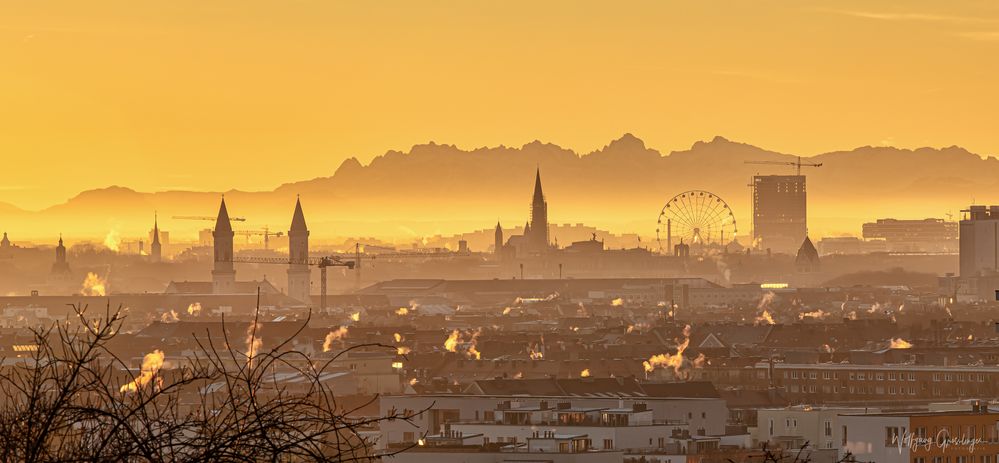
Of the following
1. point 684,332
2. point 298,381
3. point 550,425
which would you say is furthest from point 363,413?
point 684,332

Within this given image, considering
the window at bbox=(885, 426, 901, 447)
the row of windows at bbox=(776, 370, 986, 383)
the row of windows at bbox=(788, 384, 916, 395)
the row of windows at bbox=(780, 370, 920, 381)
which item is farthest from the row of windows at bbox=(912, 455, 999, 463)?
the row of windows at bbox=(780, 370, 920, 381)

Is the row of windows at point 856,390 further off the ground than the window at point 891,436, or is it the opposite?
the window at point 891,436

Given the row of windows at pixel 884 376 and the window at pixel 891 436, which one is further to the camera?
the row of windows at pixel 884 376

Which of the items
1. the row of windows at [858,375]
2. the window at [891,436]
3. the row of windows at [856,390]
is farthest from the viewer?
the row of windows at [858,375]

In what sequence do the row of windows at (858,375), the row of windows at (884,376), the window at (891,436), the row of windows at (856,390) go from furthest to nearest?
1. the row of windows at (858,375)
2. the row of windows at (884,376)
3. the row of windows at (856,390)
4. the window at (891,436)

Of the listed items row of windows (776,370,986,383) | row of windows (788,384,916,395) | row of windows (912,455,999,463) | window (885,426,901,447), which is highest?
window (885,426,901,447)

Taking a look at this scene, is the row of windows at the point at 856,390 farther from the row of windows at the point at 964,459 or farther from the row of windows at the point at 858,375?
the row of windows at the point at 964,459

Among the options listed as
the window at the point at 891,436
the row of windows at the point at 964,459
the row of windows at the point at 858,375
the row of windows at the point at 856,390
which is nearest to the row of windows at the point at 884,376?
the row of windows at the point at 858,375

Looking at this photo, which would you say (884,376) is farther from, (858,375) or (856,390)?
(856,390)

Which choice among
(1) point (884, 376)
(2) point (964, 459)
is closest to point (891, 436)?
(2) point (964, 459)

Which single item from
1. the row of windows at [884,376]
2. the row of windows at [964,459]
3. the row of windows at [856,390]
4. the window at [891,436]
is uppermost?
the window at [891,436]

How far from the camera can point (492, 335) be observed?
158625mm

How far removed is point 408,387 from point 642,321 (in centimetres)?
10864

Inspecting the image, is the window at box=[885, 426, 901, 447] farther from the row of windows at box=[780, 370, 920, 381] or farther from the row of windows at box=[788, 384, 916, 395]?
the row of windows at box=[780, 370, 920, 381]
